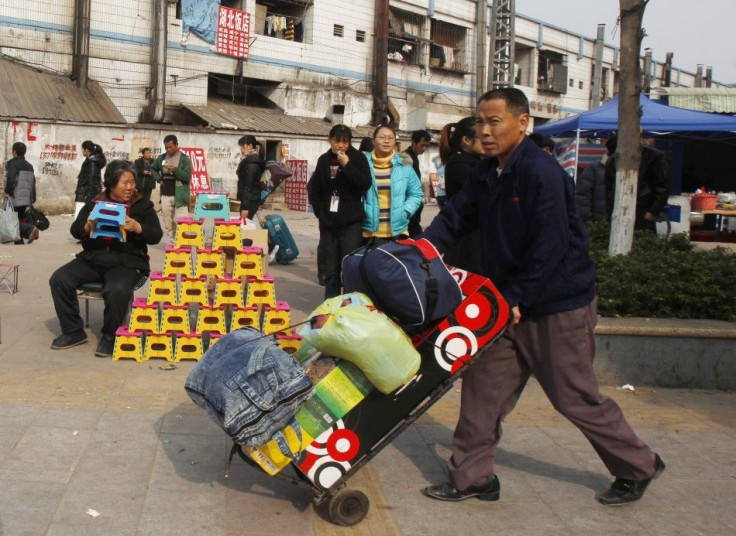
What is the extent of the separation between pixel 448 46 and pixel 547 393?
115ft

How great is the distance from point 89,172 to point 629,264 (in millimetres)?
9895

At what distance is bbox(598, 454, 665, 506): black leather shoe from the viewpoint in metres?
4.27

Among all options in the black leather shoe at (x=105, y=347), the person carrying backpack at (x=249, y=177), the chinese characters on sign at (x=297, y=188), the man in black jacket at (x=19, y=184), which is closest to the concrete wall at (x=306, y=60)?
the chinese characters on sign at (x=297, y=188)

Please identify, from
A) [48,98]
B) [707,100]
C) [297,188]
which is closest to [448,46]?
[297,188]

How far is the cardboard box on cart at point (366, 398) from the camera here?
387cm

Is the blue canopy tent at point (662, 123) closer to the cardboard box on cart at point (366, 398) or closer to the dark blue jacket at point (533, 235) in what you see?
the dark blue jacket at point (533, 235)

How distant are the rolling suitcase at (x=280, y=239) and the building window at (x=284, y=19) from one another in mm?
19230

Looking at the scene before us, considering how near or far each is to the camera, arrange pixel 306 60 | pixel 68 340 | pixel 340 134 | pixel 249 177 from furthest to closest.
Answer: pixel 306 60 < pixel 249 177 < pixel 340 134 < pixel 68 340

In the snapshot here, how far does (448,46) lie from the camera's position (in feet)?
124

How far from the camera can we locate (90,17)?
25.6 m

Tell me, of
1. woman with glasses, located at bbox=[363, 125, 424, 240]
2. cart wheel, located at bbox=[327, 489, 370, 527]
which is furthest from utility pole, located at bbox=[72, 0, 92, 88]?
cart wheel, located at bbox=[327, 489, 370, 527]

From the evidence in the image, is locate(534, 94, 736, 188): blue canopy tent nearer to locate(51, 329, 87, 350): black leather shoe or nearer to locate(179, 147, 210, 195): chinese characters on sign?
locate(51, 329, 87, 350): black leather shoe

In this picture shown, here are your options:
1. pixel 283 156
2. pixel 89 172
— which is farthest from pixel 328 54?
pixel 89 172

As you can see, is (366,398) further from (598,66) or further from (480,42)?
(598,66)
